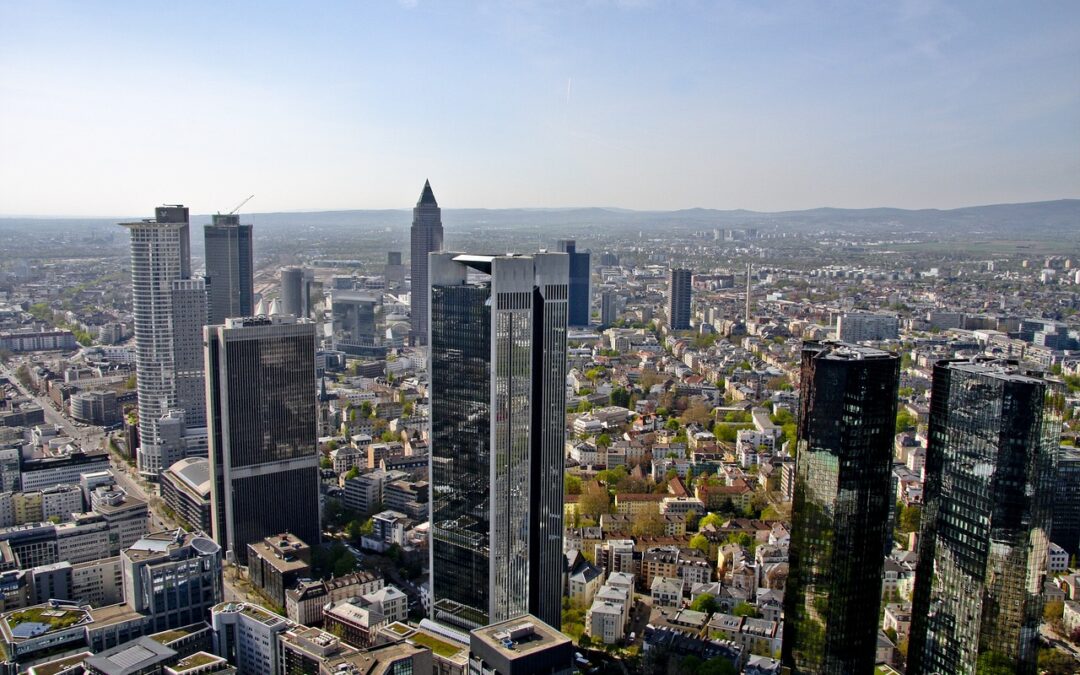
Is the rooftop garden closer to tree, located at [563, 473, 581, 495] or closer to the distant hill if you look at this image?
tree, located at [563, 473, 581, 495]

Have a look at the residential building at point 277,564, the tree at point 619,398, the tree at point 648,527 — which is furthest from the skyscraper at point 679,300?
the residential building at point 277,564

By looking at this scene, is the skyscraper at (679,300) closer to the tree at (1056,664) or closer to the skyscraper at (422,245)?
the skyscraper at (422,245)

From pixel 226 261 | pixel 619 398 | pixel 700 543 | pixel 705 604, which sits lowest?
pixel 700 543

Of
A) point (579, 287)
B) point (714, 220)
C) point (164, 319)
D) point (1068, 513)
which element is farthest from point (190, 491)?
point (714, 220)

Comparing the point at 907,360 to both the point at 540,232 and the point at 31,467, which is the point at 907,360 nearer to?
the point at 540,232

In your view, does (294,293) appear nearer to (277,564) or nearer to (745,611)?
(277,564)

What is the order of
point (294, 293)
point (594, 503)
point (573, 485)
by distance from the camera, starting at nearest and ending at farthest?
point (594, 503)
point (573, 485)
point (294, 293)
